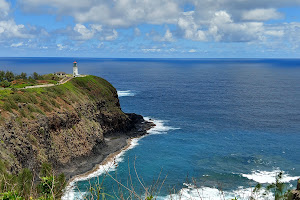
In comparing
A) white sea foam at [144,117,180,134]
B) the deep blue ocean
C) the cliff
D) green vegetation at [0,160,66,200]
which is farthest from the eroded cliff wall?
the deep blue ocean

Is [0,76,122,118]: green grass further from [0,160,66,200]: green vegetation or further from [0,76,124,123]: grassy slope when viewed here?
[0,160,66,200]: green vegetation

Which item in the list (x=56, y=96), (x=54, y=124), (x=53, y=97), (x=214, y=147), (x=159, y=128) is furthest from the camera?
(x=159, y=128)

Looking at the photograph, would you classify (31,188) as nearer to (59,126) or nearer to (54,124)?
(54,124)

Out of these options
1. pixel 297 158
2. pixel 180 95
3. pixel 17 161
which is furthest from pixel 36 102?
pixel 180 95

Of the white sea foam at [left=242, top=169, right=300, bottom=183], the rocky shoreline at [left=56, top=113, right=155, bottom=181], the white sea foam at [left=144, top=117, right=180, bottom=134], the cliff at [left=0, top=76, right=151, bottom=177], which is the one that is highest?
the cliff at [left=0, top=76, right=151, bottom=177]

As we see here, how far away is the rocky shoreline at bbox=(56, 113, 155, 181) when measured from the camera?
179 ft

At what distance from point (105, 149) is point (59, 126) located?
12.4m

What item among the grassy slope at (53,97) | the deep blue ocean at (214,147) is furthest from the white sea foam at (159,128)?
the grassy slope at (53,97)

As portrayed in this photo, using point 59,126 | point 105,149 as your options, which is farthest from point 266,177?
point 59,126

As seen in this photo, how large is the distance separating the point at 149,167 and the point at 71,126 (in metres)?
20.1

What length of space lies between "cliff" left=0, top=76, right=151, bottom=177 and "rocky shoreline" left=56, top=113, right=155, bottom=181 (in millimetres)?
190

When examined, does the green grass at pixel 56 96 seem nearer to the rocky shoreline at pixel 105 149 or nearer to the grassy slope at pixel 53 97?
the grassy slope at pixel 53 97

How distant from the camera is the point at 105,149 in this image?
6675 cm

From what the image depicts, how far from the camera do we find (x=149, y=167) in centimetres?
5759
